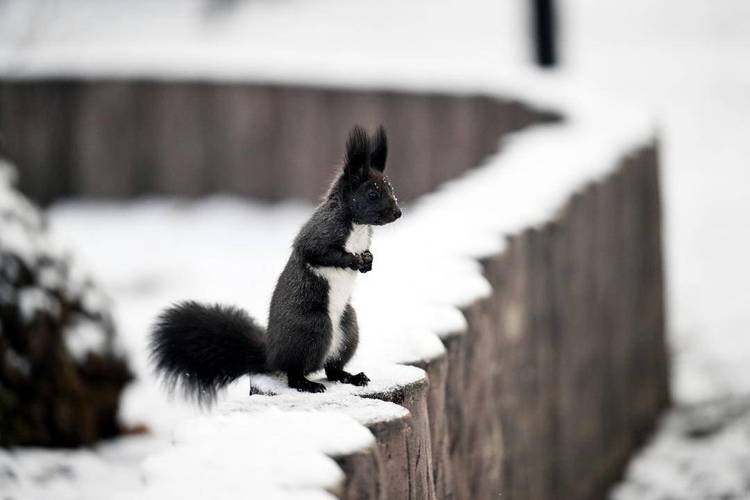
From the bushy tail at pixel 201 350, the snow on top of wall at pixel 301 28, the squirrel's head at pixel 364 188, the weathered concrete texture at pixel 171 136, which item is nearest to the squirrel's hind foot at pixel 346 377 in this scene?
the bushy tail at pixel 201 350

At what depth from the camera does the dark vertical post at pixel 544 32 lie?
11766 millimetres

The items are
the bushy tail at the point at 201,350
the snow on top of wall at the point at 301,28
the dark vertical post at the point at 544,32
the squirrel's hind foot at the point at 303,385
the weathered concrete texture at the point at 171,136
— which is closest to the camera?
the squirrel's hind foot at the point at 303,385

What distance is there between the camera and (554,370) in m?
6.33

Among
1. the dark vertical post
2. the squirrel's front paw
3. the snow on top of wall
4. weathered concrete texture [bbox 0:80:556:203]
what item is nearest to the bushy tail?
the squirrel's front paw

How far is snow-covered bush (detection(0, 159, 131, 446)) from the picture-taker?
6168mm

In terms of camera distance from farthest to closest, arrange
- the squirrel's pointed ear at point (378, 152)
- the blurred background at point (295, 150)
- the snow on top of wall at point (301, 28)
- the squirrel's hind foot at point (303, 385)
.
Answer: the snow on top of wall at point (301, 28) → the blurred background at point (295, 150) → the squirrel's pointed ear at point (378, 152) → the squirrel's hind foot at point (303, 385)

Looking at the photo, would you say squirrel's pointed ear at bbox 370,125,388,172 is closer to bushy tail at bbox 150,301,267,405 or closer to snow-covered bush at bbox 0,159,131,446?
bushy tail at bbox 150,301,267,405

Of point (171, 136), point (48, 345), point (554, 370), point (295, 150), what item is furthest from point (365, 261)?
point (171, 136)

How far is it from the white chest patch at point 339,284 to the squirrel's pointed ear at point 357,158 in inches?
5.6

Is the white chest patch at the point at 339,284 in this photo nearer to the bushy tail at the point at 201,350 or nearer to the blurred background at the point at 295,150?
the bushy tail at the point at 201,350

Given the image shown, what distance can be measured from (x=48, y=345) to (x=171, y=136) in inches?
258

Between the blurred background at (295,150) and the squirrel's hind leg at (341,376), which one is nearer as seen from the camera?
the squirrel's hind leg at (341,376)

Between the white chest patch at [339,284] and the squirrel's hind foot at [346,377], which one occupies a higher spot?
the white chest patch at [339,284]

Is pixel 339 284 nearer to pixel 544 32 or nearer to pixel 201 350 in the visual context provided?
pixel 201 350
